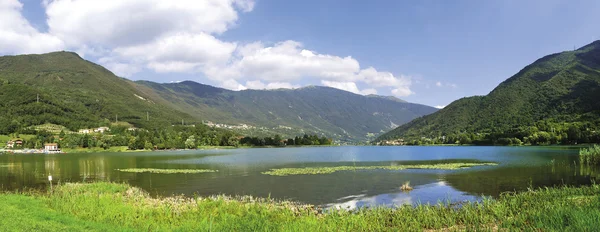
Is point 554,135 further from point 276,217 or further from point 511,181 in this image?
point 276,217

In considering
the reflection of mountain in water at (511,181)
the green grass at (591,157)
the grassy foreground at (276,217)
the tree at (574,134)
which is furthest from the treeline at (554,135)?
the grassy foreground at (276,217)

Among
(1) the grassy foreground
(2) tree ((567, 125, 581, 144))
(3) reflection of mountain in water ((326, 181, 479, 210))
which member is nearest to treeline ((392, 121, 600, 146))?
(2) tree ((567, 125, 581, 144))

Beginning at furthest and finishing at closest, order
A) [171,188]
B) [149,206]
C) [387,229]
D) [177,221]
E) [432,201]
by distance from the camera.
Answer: [171,188]
[432,201]
[149,206]
[177,221]
[387,229]

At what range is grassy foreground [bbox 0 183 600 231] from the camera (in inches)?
625

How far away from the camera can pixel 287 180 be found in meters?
45.3

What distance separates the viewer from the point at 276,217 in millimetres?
20094

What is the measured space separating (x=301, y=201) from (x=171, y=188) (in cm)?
1725

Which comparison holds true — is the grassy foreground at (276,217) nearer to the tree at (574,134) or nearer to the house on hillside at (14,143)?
the tree at (574,134)

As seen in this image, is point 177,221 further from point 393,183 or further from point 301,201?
point 393,183

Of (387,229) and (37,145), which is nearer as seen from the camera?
(387,229)

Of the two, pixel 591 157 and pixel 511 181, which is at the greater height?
pixel 591 157

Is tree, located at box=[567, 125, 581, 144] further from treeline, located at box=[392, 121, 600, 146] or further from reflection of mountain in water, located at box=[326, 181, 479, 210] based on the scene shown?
reflection of mountain in water, located at box=[326, 181, 479, 210]

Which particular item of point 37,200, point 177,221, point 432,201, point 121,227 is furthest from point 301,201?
point 37,200

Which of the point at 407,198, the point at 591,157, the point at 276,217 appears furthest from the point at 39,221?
the point at 591,157
